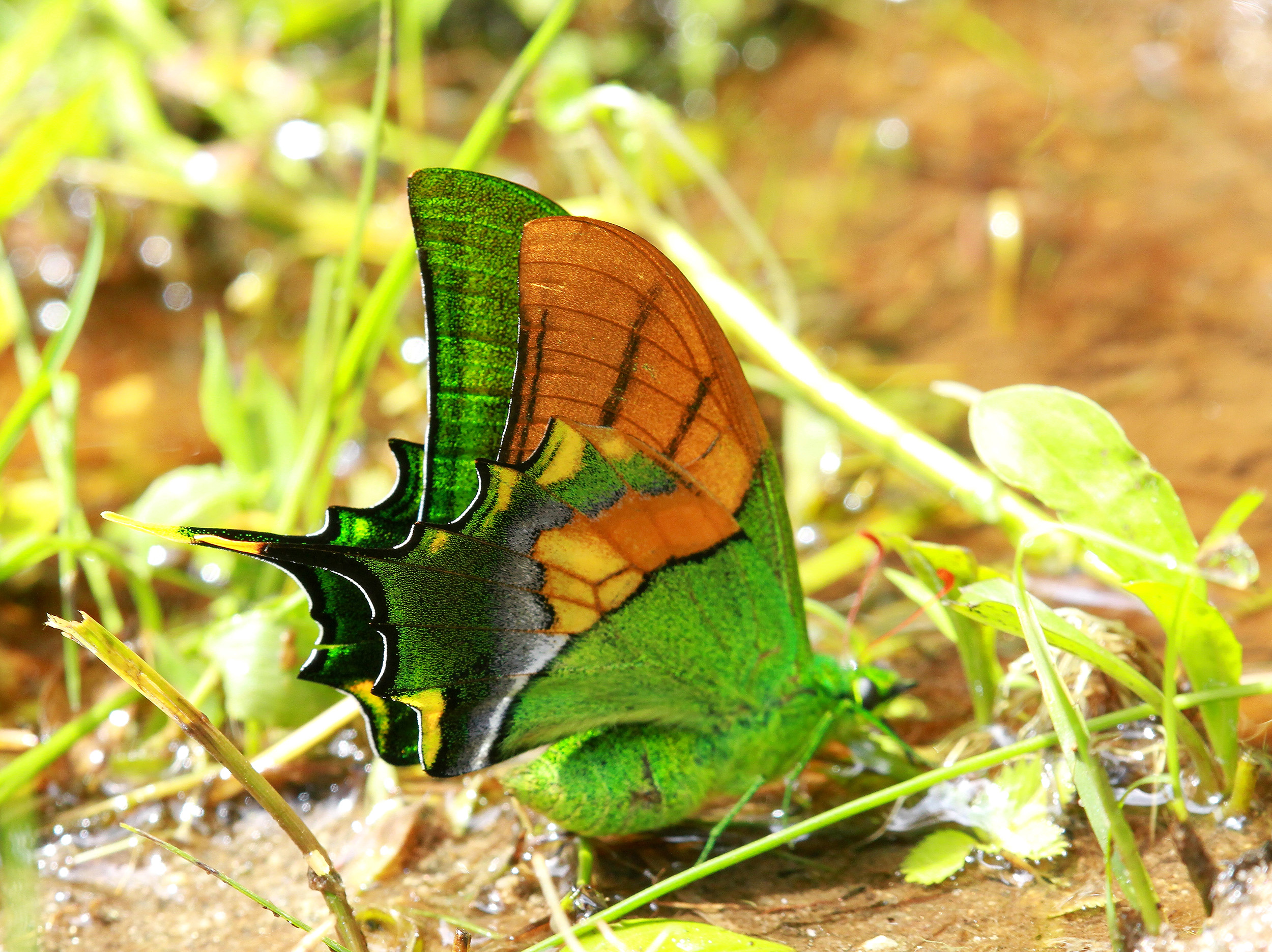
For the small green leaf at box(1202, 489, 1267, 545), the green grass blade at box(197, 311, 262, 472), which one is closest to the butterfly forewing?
the small green leaf at box(1202, 489, 1267, 545)

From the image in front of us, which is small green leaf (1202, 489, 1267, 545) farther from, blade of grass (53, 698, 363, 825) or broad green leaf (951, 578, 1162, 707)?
blade of grass (53, 698, 363, 825)

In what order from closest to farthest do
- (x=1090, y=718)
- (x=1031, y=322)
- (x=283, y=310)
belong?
(x=1090, y=718)
(x=1031, y=322)
(x=283, y=310)

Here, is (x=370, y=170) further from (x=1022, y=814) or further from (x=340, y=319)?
(x=1022, y=814)

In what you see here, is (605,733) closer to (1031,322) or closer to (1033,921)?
(1033,921)

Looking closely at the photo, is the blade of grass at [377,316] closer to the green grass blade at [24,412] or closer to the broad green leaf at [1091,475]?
the green grass blade at [24,412]

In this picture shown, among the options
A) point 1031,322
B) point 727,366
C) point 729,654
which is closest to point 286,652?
point 729,654
